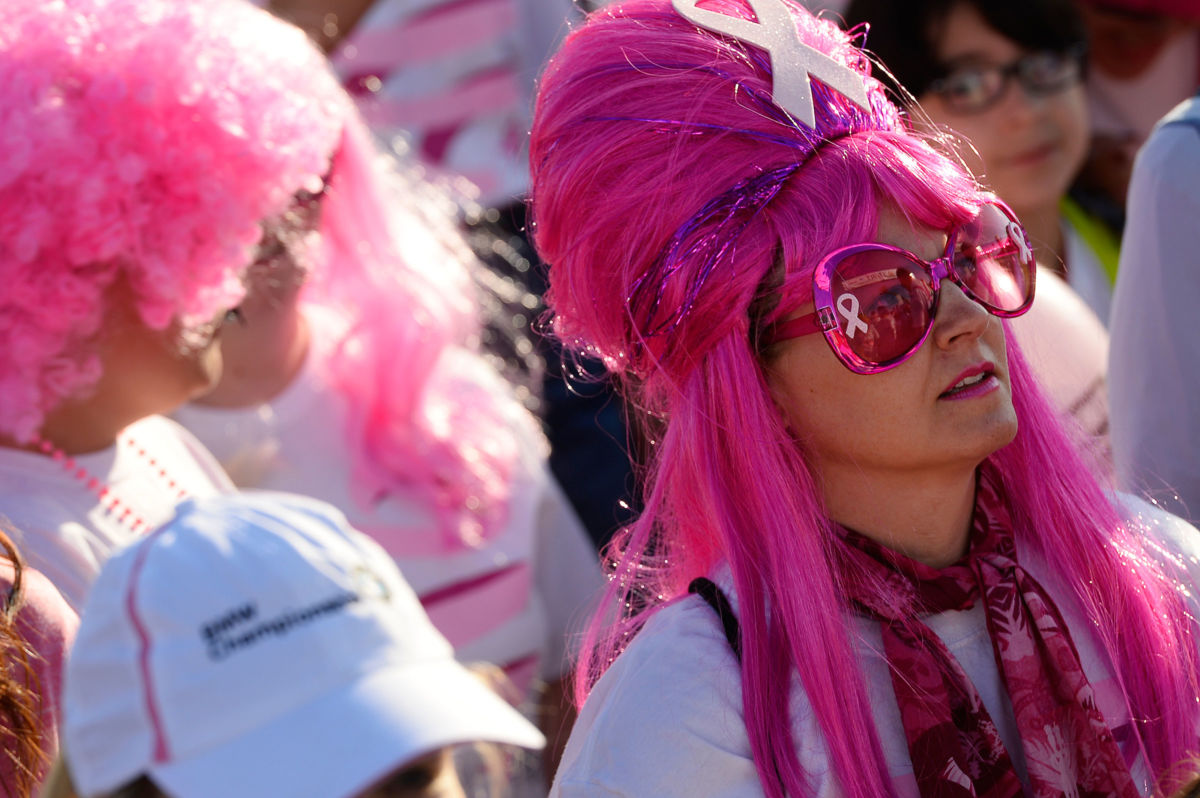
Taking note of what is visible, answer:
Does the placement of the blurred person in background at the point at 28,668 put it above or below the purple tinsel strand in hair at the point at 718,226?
below

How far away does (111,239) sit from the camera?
193 centimetres

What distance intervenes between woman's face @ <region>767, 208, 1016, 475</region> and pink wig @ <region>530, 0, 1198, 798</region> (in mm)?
49

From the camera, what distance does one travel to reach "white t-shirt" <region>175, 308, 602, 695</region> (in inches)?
108

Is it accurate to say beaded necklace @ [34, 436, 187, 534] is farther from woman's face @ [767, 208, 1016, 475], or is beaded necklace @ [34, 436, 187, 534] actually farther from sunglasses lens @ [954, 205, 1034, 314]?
sunglasses lens @ [954, 205, 1034, 314]

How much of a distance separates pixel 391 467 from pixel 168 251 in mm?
969

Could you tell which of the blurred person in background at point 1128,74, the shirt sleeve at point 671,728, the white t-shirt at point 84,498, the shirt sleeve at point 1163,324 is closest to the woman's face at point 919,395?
the shirt sleeve at point 671,728

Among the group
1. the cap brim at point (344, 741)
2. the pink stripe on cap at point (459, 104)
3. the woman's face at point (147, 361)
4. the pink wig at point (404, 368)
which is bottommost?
the pink wig at point (404, 368)

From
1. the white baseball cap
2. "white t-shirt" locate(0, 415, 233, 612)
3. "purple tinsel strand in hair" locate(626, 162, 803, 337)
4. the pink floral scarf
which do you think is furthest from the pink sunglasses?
"white t-shirt" locate(0, 415, 233, 612)

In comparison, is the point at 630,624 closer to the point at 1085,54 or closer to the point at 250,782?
the point at 250,782

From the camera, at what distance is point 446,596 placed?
2.80 m

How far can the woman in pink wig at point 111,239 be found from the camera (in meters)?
1.87

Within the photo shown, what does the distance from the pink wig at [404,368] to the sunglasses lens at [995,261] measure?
151cm

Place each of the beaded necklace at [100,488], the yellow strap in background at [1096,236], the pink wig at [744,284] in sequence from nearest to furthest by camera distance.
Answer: the pink wig at [744,284] → the beaded necklace at [100,488] → the yellow strap in background at [1096,236]

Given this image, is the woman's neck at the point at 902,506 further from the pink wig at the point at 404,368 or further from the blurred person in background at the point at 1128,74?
the blurred person in background at the point at 1128,74
